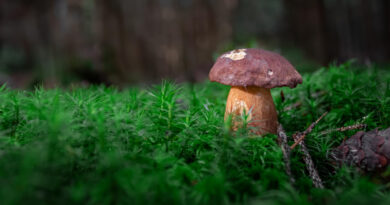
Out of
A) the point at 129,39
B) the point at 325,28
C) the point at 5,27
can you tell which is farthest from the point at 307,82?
the point at 5,27

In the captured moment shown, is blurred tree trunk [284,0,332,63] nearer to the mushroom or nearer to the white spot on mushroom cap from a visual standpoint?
the mushroom

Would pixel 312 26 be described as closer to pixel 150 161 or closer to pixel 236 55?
pixel 236 55

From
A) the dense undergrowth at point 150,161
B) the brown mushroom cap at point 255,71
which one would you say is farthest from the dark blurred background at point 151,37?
the dense undergrowth at point 150,161

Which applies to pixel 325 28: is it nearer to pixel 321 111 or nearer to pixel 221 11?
pixel 221 11

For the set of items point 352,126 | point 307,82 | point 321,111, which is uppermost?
point 307,82

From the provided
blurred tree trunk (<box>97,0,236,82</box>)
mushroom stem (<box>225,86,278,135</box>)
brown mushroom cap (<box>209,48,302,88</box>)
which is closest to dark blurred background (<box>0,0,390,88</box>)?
blurred tree trunk (<box>97,0,236,82</box>)

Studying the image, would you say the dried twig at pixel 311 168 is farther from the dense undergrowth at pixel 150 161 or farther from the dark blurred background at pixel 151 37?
the dark blurred background at pixel 151 37

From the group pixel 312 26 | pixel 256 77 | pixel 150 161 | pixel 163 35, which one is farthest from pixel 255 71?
pixel 312 26
